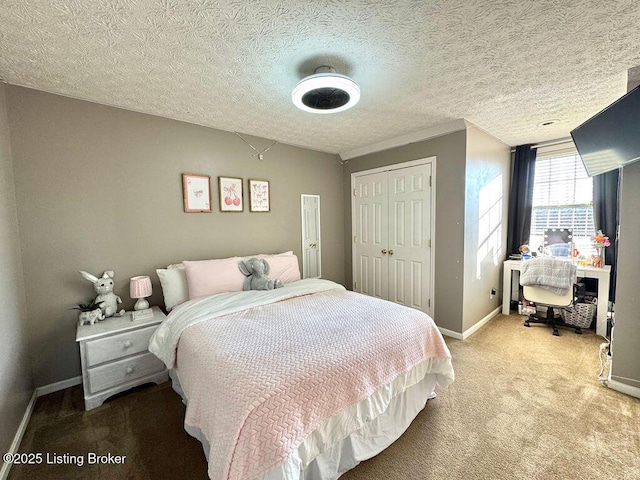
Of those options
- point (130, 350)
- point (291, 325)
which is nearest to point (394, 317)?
point (291, 325)

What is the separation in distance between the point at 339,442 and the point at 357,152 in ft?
11.1

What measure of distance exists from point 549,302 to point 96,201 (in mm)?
4820

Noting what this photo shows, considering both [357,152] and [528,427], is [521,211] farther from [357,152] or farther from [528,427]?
[528,427]

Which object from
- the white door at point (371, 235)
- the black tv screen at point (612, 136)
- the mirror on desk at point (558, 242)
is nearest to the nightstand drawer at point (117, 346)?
the white door at point (371, 235)

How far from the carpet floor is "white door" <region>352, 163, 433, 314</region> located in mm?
1184

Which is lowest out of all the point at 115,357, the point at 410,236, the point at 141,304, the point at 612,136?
the point at 115,357

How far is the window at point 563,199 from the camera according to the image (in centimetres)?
335

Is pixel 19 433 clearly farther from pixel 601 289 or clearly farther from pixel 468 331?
pixel 601 289

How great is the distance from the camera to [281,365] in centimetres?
126

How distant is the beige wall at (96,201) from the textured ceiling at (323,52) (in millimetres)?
216

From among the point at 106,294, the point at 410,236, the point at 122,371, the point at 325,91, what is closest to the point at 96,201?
the point at 106,294

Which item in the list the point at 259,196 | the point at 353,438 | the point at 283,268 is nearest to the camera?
the point at 353,438

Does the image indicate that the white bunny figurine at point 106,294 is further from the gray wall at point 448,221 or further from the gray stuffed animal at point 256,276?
the gray wall at point 448,221

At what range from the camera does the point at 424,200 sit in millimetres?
3154
